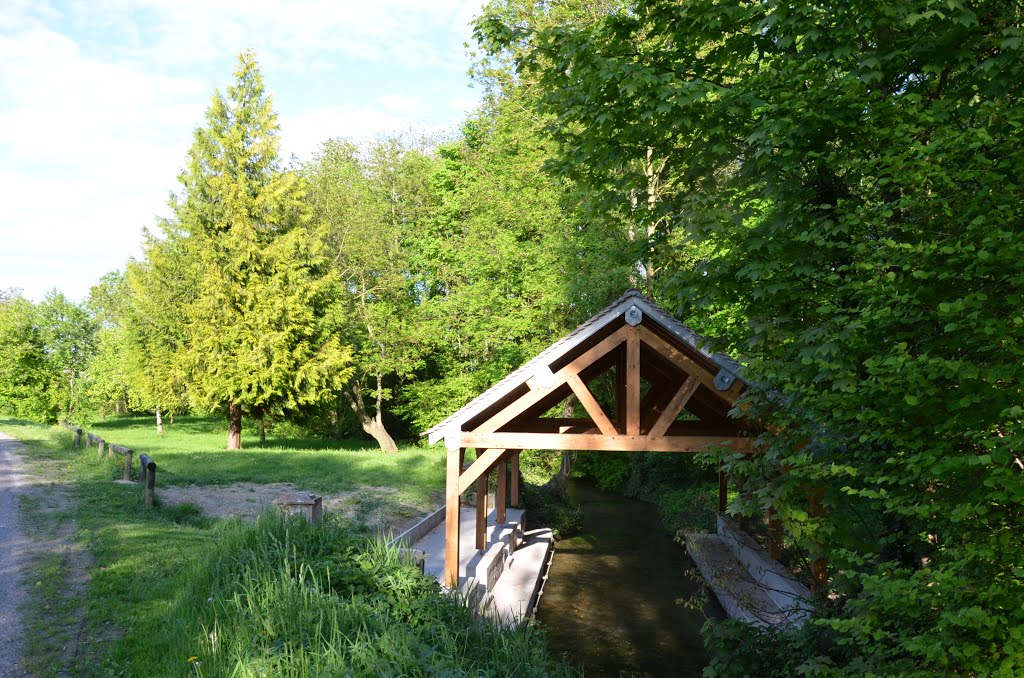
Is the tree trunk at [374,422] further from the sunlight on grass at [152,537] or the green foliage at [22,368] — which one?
the green foliage at [22,368]

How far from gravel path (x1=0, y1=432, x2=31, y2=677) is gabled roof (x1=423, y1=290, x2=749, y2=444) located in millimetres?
5156

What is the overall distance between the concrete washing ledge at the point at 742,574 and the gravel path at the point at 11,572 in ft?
23.8

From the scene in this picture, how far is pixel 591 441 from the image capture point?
1061 cm

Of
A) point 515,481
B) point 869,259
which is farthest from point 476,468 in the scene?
point 515,481

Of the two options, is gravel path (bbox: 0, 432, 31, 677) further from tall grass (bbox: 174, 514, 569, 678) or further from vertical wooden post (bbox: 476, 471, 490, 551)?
vertical wooden post (bbox: 476, 471, 490, 551)

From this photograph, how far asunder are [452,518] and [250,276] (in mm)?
21610

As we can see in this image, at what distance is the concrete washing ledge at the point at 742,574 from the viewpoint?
1044 centimetres

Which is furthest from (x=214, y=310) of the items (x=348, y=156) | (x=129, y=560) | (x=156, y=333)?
(x=129, y=560)

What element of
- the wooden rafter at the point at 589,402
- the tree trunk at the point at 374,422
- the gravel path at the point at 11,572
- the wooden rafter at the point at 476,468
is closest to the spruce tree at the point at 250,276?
the tree trunk at the point at 374,422

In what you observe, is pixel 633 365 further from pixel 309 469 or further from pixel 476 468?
pixel 309 469

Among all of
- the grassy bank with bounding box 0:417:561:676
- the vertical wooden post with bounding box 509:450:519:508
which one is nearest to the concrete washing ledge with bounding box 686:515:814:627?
the grassy bank with bounding box 0:417:561:676

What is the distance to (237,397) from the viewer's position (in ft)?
94.9

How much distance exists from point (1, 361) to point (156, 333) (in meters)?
10.9

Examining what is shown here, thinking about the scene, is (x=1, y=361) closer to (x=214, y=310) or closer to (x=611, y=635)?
(x=214, y=310)
